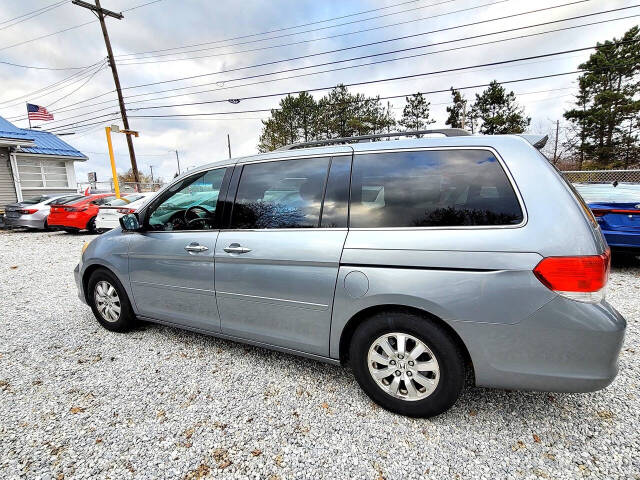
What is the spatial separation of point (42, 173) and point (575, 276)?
77.3 ft

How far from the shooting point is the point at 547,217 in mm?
1672

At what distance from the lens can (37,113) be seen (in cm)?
1691

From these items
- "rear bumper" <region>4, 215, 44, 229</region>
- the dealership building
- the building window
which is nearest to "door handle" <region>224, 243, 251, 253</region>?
"rear bumper" <region>4, 215, 44, 229</region>

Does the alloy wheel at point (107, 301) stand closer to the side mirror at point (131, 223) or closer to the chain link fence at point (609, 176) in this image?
the side mirror at point (131, 223)

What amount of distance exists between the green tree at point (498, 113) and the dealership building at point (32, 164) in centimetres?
3287

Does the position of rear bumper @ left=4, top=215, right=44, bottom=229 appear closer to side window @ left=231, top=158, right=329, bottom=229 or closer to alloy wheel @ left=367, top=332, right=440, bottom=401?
side window @ left=231, top=158, right=329, bottom=229

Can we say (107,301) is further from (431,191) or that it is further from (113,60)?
(113,60)

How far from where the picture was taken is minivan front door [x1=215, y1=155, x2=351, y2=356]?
2.19 metres

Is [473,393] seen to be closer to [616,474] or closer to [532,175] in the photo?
[616,474]

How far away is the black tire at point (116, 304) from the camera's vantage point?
3287 mm

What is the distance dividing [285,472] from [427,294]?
1.25 metres

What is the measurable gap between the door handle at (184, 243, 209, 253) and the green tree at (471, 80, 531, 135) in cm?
3280

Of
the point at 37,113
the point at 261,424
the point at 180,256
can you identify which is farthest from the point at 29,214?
the point at 261,424

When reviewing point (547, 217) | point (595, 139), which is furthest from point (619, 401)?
point (595, 139)
